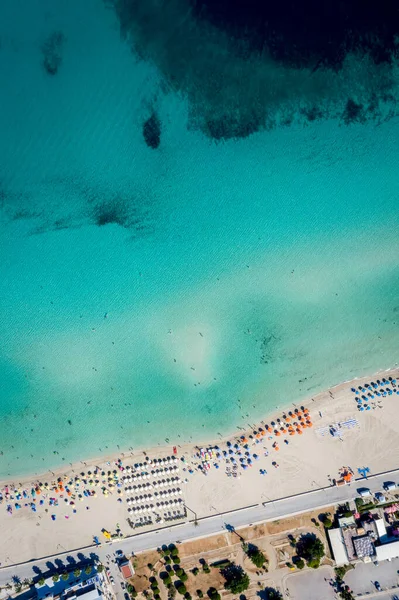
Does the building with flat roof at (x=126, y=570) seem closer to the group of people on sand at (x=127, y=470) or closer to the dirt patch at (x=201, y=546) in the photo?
the dirt patch at (x=201, y=546)

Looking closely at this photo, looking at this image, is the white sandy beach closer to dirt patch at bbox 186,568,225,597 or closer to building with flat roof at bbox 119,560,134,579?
building with flat roof at bbox 119,560,134,579

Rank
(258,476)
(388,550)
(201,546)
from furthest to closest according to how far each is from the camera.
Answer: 1. (258,476)
2. (201,546)
3. (388,550)

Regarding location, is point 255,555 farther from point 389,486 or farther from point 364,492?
point 389,486

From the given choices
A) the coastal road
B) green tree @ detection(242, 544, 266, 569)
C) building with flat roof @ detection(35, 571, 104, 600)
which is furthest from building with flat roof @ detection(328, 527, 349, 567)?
building with flat roof @ detection(35, 571, 104, 600)

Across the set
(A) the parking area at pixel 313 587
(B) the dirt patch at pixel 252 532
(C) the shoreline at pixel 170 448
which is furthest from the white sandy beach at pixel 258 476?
(A) the parking area at pixel 313 587

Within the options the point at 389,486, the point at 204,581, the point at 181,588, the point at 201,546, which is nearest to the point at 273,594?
the point at 204,581

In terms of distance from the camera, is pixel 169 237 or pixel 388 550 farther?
pixel 169 237
